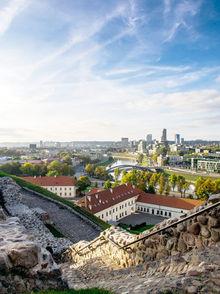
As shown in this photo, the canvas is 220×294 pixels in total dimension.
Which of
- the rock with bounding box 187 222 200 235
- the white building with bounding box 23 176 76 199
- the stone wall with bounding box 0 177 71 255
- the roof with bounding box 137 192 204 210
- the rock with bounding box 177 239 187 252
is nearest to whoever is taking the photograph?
the rock with bounding box 187 222 200 235

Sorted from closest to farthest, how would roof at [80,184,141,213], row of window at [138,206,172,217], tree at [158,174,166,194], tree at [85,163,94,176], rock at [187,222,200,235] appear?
rock at [187,222,200,235], roof at [80,184,141,213], row of window at [138,206,172,217], tree at [158,174,166,194], tree at [85,163,94,176]

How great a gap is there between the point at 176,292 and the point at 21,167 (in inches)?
2314

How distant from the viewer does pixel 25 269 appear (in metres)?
4.66

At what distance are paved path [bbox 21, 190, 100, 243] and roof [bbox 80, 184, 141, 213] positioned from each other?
44.2 ft

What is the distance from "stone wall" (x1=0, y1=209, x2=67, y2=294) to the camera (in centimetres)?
445

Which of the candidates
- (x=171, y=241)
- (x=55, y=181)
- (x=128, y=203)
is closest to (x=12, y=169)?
(x=55, y=181)

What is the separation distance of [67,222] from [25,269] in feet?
39.1

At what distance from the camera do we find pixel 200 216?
15.9 ft

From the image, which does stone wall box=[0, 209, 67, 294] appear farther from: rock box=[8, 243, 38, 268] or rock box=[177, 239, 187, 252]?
rock box=[177, 239, 187, 252]

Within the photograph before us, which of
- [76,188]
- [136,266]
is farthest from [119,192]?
[136,266]

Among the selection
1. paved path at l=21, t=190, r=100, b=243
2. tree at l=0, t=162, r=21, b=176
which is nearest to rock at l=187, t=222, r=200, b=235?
paved path at l=21, t=190, r=100, b=243

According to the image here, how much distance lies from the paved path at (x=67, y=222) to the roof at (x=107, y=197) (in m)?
13.5

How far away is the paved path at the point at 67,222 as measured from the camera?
15.0m

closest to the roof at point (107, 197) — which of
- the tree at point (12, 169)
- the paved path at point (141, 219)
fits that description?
the paved path at point (141, 219)
